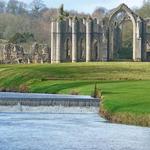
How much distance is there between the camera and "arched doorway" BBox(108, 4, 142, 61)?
135 meters

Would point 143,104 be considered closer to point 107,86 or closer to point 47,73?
point 107,86

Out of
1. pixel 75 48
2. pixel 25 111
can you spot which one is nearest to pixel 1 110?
pixel 25 111

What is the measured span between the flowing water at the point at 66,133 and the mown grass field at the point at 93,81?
4320 mm

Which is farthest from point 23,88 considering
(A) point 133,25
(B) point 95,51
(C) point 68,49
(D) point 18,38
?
(D) point 18,38

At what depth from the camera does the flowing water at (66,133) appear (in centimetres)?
3444

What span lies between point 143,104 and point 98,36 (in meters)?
92.4

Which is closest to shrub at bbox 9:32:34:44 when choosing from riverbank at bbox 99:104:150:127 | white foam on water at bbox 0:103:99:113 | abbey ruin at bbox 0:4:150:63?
abbey ruin at bbox 0:4:150:63

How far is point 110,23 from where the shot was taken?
140 m

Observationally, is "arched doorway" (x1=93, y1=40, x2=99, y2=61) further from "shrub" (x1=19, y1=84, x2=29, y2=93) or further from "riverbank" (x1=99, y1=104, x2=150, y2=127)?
"riverbank" (x1=99, y1=104, x2=150, y2=127)

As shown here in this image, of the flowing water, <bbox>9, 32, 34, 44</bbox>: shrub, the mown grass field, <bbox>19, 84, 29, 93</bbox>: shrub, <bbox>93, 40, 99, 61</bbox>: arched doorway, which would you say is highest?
<bbox>9, 32, 34, 44</bbox>: shrub

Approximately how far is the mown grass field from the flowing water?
14.2 feet

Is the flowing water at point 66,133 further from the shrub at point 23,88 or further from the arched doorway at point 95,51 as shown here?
the arched doorway at point 95,51

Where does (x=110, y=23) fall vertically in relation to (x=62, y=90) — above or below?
above

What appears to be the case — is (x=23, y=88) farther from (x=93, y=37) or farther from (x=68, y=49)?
(x=68, y=49)
